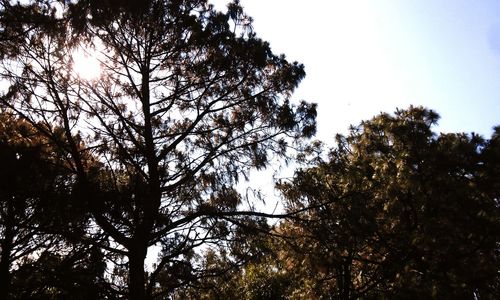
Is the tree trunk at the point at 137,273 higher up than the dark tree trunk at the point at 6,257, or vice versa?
the dark tree trunk at the point at 6,257

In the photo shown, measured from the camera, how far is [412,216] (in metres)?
12.4

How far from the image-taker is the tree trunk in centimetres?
710

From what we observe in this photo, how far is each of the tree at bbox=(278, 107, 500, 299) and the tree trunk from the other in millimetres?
3026

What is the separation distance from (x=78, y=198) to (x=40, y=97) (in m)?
2.15

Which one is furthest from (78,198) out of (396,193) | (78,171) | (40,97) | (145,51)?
(396,193)

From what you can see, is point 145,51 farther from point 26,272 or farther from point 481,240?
Result: point 481,240

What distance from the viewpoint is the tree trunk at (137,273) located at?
7.10m

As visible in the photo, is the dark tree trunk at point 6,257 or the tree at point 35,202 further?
the dark tree trunk at point 6,257

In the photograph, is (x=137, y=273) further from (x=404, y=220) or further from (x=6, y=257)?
(x=404, y=220)

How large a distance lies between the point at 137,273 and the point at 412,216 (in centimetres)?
845

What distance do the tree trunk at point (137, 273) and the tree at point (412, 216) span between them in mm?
3026

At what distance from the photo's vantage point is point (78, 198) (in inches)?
290

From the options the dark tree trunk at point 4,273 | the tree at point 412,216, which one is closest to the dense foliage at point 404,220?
the tree at point 412,216

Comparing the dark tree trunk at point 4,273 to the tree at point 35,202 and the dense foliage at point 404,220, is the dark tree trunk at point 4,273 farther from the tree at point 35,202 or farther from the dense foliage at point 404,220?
the dense foliage at point 404,220
